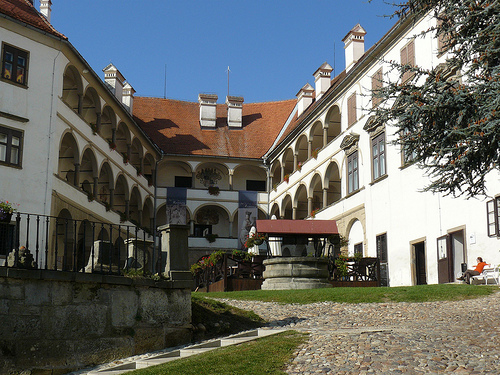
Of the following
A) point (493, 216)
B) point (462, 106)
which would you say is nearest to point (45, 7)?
point (493, 216)

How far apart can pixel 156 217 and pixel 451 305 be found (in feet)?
108

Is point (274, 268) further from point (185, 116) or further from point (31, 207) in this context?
point (185, 116)

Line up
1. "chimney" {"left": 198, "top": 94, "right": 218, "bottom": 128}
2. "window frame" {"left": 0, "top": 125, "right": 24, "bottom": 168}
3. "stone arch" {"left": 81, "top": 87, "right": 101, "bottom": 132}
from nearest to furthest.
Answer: "window frame" {"left": 0, "top": 125, "right": 24, "bottom": 168} < "stone arch" {"left": 81, "top": 87, "right": 101, "bottom": 132} < "chimney" {"left": 198, "top": 94, "right": 218, "bottom": 128}

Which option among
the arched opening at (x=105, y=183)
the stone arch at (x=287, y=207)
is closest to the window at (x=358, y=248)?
the stone arch at (x=287, y=207)

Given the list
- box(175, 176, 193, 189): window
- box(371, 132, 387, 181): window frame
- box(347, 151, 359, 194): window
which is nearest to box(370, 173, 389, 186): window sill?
box(371, 132, 387, 181): window frame

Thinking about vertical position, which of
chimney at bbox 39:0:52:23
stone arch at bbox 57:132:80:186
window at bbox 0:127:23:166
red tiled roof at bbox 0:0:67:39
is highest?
chimney at bbox 39:0:52:23

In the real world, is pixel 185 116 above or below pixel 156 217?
above

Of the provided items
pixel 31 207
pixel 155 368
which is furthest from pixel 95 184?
pixel 155 368

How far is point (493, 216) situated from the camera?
73.0 ft

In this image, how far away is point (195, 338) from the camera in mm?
12438

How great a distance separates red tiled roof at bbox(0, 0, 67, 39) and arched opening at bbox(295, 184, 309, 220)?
57.9 ft

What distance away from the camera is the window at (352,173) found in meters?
32.8

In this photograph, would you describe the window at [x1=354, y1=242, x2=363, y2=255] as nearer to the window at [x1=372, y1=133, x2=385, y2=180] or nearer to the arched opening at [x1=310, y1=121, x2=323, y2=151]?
the window at [x1=372, y1=133, x2=385, y2=180]

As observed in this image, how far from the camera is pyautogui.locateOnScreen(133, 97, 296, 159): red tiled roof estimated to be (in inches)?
1833
